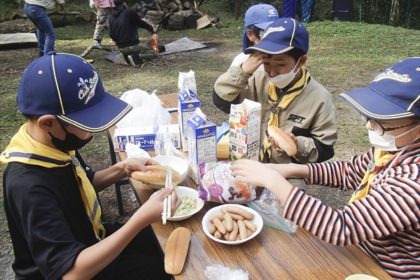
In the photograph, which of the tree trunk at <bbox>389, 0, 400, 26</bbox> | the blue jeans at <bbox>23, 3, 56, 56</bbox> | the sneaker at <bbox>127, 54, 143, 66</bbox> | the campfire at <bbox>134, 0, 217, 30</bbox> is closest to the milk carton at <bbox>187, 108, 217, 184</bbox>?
the sneaker at <bbox>127, 54, 143, 66</bbox>

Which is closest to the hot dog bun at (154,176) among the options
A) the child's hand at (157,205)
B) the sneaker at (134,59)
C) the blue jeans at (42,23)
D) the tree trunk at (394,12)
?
the child's hand at (157,205)

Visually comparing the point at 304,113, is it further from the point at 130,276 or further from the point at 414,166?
the point at 130,276

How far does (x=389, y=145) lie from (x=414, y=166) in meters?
0.17

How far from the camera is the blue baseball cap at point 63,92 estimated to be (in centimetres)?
150

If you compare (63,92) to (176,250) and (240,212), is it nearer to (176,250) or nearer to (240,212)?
(176,250)

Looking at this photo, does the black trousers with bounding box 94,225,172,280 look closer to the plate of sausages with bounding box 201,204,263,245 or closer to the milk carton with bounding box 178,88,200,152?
the plate of sausages with bounding box 201,204,263,245

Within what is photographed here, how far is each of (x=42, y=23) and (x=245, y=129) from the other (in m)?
6.80

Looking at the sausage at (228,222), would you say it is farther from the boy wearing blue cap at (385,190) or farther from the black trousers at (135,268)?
the black trousers at (135,268)

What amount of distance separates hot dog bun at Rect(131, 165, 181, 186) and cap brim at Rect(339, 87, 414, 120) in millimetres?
921

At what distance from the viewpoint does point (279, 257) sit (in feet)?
4.89

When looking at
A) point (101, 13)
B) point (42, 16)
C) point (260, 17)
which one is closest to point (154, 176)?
point (260, 17)

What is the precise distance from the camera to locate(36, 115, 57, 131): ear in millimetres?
1525

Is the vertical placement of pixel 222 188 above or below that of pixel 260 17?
below

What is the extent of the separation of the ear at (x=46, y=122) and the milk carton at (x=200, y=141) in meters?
0.66
